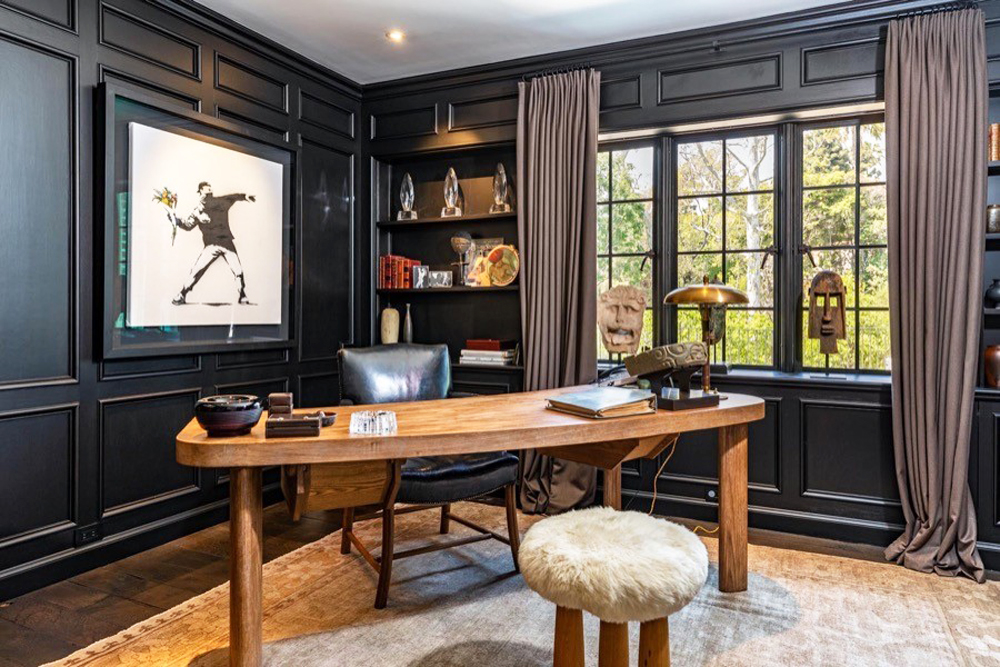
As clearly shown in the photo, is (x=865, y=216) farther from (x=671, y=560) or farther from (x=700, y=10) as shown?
(x=671, y=560)

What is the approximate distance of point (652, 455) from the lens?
8.18 feet

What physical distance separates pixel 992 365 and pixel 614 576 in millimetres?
2481

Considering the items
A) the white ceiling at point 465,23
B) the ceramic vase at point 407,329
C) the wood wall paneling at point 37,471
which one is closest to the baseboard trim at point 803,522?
the ceramic vase at point 407,329

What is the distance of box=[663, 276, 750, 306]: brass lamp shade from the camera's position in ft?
8.10

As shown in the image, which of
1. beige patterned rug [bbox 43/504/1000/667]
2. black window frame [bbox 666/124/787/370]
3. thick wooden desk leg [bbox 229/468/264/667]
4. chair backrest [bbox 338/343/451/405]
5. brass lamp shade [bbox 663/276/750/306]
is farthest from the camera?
black window frame [bbox 666/124/787/370]

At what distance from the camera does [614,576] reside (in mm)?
1583

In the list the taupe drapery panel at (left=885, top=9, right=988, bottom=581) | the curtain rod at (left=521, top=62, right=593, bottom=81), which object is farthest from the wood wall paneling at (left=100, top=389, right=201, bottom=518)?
the taupe drapery panel at (left=885, top=9, right=988, bottom=581)

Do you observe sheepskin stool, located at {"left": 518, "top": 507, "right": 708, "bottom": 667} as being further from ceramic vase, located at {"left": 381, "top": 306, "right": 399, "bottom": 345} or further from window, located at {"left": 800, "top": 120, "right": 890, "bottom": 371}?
ceramic vase, located at {"left": 381, "top": 306, "right": 399, "bottom": 345}

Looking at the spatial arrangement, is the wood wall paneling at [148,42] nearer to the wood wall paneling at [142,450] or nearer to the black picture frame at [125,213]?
the black picture frame at [125,213]

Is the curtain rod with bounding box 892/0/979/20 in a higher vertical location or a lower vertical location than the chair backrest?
higher

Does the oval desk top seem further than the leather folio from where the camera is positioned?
No

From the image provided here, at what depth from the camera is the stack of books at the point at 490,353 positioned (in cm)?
403

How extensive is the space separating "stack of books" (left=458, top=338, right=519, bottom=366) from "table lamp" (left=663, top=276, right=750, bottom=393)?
160 centimetres

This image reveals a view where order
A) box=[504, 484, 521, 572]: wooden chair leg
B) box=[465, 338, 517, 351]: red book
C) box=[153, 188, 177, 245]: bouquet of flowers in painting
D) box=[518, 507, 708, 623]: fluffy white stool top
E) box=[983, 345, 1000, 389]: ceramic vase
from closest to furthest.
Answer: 1. box=[518, 507, 708, 623]: fluffy white stool top
2. box=[504, 484, 521, 572]: wooden chair leg
3. box=[983, 345, 1000, 389]: ceramic vase
4. box=[153, 188, 177, 245]: bouquet of flowers in painting
5. box=[465, 338, 517, 351]: red book
